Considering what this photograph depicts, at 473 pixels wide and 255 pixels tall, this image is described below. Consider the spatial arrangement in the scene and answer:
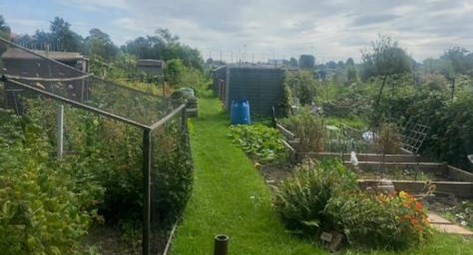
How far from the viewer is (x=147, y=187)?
10.4ft

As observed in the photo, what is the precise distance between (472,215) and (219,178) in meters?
3.52

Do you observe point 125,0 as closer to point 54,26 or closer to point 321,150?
point 321,150

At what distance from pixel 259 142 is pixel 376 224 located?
5.49 metres

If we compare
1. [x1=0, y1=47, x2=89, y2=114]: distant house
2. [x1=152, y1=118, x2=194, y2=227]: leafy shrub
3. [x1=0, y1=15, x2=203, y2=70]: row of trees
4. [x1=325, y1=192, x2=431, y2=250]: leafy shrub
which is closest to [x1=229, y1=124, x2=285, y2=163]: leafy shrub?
[x1=152, y1=118, x2=194, y2=227]: leafy shrub

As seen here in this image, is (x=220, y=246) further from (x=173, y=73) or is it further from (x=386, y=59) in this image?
(x=173, y=73)

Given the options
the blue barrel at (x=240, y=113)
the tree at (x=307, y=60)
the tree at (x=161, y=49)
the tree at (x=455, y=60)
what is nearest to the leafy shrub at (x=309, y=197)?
the blue barrel at (x=240, y=113)

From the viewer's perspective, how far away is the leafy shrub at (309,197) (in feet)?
15.6

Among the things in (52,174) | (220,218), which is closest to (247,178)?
(220,218)

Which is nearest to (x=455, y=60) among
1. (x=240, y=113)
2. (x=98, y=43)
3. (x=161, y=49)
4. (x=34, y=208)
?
(x=240, y=113)

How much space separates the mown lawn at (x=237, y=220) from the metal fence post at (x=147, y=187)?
999 mm

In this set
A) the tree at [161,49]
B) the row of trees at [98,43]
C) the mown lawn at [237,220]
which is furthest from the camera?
the tree at [161,49]

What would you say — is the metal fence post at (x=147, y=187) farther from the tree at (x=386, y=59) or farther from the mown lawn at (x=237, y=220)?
the tree at (x=386, y=59)

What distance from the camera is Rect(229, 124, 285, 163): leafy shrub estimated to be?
29.4 feet

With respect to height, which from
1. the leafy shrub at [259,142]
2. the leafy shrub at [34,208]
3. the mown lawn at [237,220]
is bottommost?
the mown lawn at [237,220]
